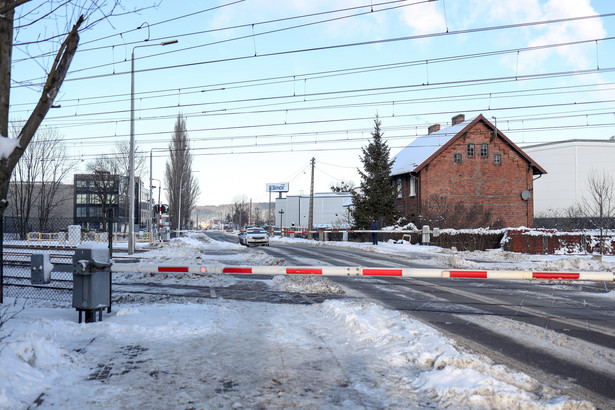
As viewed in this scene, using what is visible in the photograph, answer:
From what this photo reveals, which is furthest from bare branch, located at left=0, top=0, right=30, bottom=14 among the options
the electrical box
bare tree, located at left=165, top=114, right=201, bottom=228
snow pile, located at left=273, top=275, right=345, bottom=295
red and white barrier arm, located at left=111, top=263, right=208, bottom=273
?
bare tree, located at left=165, top=114, right=201, bottom=228

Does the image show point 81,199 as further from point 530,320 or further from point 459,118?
point 530,320

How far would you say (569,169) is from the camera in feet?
225

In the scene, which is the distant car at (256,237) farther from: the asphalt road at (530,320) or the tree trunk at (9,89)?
the tree trunk at (9,89)

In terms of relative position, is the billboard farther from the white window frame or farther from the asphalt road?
the asphalt road

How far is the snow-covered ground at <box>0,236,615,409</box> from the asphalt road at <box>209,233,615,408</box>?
0.39m

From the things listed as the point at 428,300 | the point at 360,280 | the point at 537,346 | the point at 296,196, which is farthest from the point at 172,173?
the point at 537,346

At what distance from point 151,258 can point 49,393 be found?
1685cm

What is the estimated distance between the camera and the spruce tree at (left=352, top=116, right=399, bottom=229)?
3791cm

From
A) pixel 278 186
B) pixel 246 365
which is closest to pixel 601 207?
pixel 246 365

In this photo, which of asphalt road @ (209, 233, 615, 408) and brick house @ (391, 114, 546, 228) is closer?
asphalt road @ (209, 233, 615, 408)

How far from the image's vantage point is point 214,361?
516 cm

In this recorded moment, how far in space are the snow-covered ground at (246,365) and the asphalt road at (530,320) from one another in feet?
1.29

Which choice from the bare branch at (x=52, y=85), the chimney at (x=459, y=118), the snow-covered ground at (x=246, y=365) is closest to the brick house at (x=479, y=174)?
the chimney at (x=459, y=118)

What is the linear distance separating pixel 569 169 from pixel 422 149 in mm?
39428
